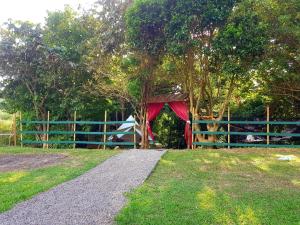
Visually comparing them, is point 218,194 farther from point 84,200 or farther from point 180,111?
point 180,111

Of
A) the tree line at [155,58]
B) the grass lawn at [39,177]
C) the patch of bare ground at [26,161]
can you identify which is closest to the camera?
the grass lawn at [39,177]

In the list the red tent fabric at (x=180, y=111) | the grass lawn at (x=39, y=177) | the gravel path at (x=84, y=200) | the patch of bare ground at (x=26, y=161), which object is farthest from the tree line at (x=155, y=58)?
the gravel path at (x=84, y=200)

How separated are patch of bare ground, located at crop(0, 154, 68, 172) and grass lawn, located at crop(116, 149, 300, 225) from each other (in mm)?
3350

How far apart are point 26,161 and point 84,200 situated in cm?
535

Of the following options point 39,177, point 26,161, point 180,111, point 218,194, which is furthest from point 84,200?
point 180,111

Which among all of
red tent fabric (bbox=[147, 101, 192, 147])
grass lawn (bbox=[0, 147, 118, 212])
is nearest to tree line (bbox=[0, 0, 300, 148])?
red tent fabric (bbox=[147, 101, 192, 147])

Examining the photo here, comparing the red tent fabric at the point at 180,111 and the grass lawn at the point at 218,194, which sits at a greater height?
the red tent fabric at the point at 180,111

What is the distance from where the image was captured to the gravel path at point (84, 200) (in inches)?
180

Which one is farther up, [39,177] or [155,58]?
[155,58]

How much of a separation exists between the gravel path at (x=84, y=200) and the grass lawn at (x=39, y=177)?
243 millimetres

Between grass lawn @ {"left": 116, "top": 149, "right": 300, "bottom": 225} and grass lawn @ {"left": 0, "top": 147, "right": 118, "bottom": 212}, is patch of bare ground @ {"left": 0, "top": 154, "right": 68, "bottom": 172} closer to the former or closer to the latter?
grass lawn @ {"left": 0, "top": 147, "right": 118, "bottom": 212}

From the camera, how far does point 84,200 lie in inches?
216

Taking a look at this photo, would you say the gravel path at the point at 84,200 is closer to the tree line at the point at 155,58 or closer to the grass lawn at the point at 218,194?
the grass lawn at the point at 218,194

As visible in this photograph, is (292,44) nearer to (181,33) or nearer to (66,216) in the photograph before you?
(181,33)
